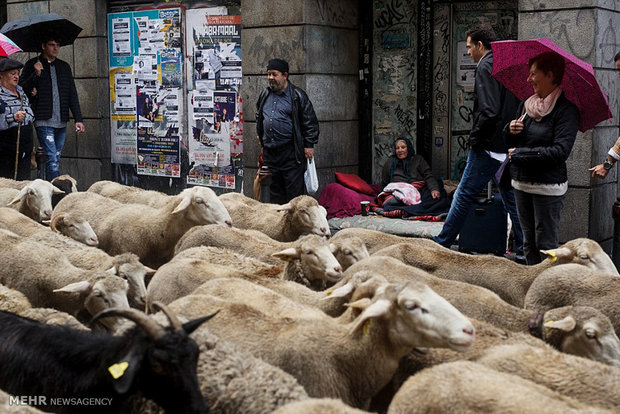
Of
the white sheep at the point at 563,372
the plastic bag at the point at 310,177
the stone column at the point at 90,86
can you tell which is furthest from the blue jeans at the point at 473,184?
the stone column at the point at 90,86

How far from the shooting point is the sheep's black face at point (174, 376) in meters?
4.10

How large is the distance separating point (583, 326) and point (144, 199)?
229 inches

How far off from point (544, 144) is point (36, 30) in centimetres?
788

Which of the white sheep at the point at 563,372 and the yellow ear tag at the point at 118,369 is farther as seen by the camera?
the white sheep at the point at 563,372

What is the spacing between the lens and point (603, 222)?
31.8 feet

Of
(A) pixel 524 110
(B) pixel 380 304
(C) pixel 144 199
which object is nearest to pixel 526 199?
(A) pixel 524 110

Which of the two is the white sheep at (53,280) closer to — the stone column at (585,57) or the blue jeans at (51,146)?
the blue jeans at (51,146)

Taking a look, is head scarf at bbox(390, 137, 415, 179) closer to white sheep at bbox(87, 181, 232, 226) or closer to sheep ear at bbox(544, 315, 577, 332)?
white sheep at bbox(87, 181, 232, 226)

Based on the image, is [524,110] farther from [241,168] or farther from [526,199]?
[241,168]

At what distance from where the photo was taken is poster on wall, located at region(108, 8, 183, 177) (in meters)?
13.4

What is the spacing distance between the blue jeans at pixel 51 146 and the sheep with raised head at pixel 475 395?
29.5ft

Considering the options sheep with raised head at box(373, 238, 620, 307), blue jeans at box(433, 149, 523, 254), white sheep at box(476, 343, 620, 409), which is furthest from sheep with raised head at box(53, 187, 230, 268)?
white sheep at box(476, 343, 620, 409)

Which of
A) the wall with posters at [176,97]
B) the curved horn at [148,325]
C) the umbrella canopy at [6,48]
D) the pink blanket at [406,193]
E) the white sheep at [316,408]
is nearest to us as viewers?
the white sheep at [316,408]

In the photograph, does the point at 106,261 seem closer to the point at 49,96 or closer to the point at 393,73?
the point at 49,96
